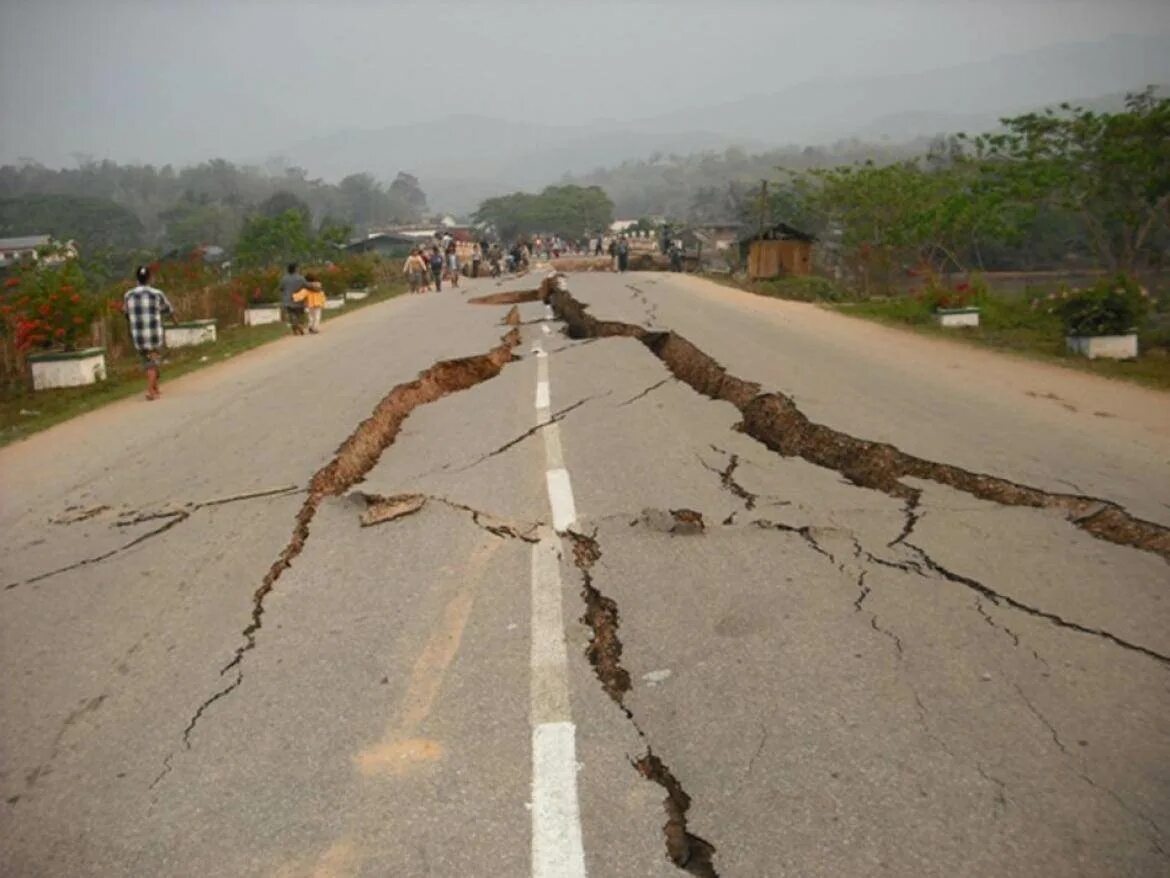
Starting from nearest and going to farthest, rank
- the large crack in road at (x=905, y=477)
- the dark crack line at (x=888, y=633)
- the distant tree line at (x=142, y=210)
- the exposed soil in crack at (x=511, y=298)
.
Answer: the dark crack line at (x=888, y=633) → the large crack in road at (x=905, y=477) → the exposed soil in crack at (x=511, y=298) → the distant tree line at (x=142, y=210)

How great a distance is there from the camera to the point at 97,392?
41.8 ft

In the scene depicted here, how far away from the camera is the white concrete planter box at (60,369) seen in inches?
520

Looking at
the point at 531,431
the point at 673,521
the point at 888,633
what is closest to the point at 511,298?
the point at 531,431

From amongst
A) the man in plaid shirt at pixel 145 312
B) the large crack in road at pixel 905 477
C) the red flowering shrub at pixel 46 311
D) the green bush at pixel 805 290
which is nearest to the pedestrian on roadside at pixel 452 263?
the green bush at pixel 805 290

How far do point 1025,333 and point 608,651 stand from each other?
13.4 meters

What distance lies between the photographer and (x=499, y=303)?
950 inches

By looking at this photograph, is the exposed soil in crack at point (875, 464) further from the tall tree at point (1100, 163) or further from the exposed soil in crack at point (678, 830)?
the tall tree at point (1100, 163)

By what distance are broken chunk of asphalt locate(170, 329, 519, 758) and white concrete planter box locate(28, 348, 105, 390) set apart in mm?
5550

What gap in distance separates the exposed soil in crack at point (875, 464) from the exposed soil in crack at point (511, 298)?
14.2 meters

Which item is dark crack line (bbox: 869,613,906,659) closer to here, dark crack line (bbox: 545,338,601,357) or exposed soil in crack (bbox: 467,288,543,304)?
dark crack line (bbox: 545,338,601,357)

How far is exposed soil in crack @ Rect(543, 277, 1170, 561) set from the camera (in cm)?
522

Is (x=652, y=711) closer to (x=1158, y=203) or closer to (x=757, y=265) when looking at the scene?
(x=1158, y=203)

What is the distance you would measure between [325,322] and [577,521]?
63.4 feet

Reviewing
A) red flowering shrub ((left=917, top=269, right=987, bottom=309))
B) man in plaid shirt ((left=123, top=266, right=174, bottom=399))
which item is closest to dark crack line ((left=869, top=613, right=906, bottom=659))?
man in plaid shirt ((left=123, top=266, right=174, bottom=399))
